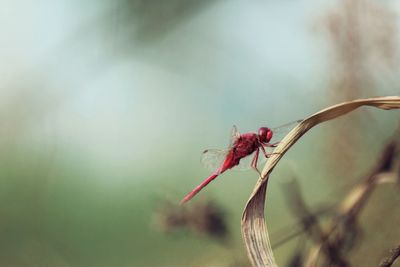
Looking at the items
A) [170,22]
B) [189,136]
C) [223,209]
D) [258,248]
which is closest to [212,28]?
[170,22]

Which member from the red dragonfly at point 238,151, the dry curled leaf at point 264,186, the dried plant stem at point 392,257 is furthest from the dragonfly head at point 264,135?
the dried plant stem at point 392,257

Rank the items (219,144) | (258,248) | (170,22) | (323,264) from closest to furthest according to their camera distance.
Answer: (258,248), (323,264), (219,144), (170,22)

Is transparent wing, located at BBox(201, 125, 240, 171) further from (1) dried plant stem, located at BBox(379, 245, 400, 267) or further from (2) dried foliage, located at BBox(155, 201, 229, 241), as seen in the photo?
(1) dried plant stem, located at BBox(379, 245, 400, 267)

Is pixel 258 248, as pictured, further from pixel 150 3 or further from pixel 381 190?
pixel 150 3

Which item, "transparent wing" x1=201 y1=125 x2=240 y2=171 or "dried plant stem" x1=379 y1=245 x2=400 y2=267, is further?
"transparent wing" x1=201 y1=125 x2=240 y2=171

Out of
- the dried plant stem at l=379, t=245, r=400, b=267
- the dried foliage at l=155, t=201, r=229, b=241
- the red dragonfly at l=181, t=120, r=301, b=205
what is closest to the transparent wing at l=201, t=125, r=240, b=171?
the red dragonfly at l=181, t=120, r=301, b=205

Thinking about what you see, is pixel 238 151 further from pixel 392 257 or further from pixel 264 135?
pixel 392 257
